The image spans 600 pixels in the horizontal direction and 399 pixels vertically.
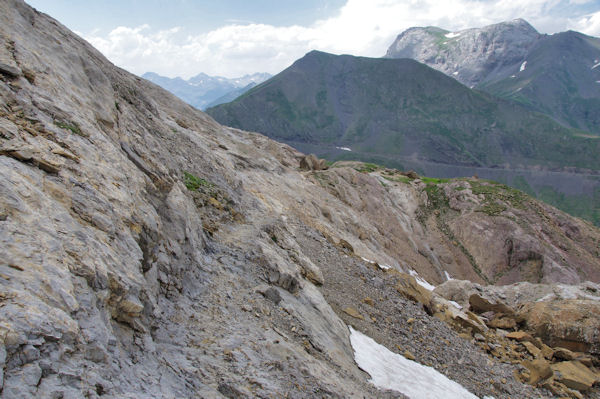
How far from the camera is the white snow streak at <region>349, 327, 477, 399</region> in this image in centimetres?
1436

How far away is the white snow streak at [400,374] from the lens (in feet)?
47.1

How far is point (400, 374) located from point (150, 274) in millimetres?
11700

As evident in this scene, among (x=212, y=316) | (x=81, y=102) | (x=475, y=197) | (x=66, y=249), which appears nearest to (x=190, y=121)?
(x=81, y=102)

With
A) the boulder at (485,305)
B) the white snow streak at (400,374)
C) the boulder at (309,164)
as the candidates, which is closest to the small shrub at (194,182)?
the white snow streak at (400,374)

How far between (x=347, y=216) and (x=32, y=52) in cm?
3292

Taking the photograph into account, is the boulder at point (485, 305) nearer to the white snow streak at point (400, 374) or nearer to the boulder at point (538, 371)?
the boulder at point (538, 371)

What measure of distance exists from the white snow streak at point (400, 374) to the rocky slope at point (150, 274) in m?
0.76

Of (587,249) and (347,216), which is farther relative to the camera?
(587,249)

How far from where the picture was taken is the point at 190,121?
113 feet

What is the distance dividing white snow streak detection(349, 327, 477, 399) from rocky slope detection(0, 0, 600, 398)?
76cm

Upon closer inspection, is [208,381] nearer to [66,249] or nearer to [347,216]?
[66,249]

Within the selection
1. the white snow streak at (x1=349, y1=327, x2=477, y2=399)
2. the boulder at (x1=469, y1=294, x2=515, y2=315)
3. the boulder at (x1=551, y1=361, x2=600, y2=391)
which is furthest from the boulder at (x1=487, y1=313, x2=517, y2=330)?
the white snow streak at (x1=349, y1=327, x2=477, y2=399)

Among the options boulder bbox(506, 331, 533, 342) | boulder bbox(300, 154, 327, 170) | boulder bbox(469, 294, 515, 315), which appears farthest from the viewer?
boulder bbox(300, 154, 327, 170)

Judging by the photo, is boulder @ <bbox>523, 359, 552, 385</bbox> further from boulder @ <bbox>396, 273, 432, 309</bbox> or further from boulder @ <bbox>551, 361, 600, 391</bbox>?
boulder @ <bbox>396, 273, 432, 309</bbox>
